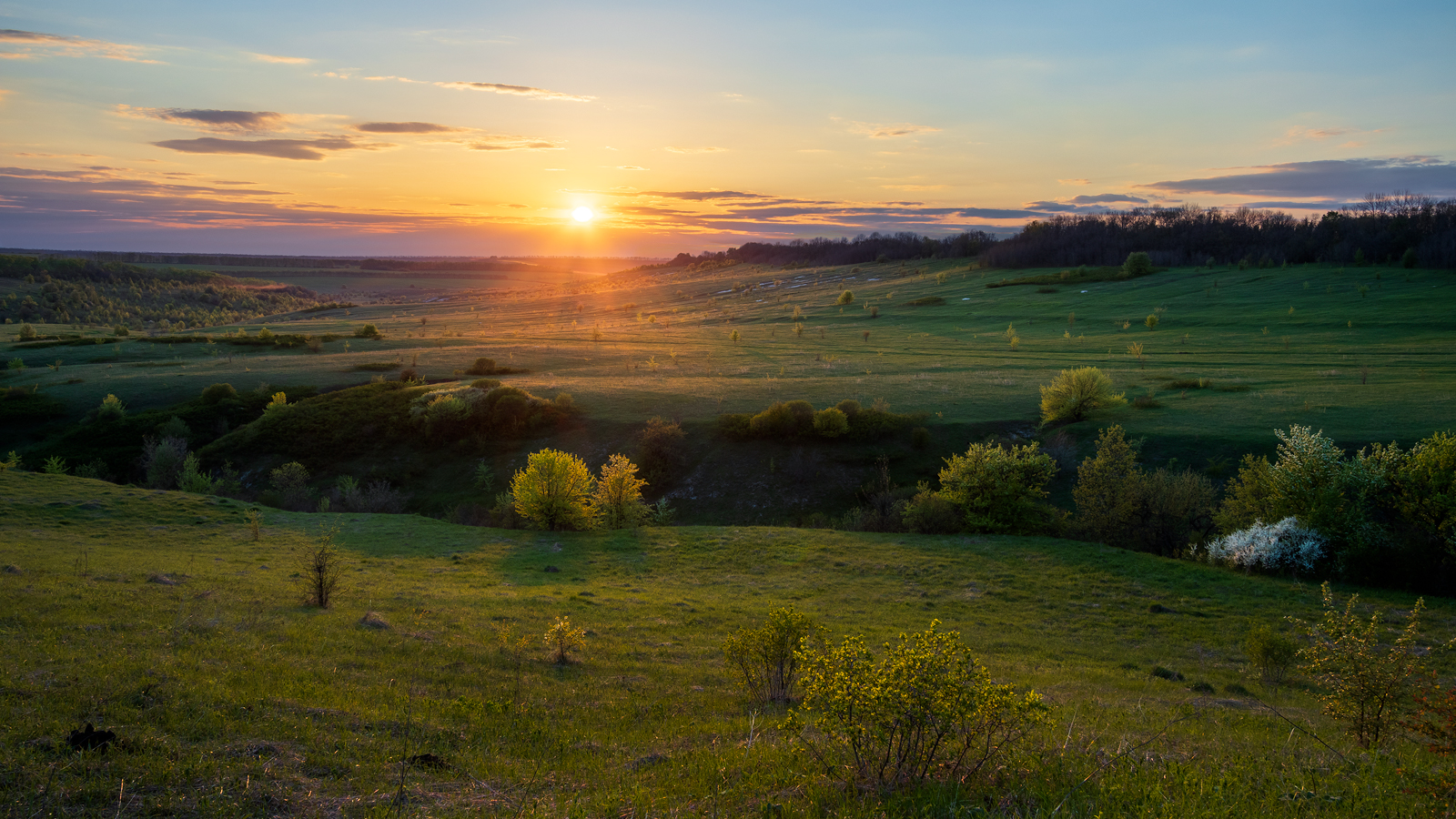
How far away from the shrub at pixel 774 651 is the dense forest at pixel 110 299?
16209 centimetres

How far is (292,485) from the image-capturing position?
48.2 meters

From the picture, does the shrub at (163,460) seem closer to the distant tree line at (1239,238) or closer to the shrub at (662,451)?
the shrub at (662,451)

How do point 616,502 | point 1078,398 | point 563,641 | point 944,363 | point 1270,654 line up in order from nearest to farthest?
point 563,641, point 1270,654, point 616,502, point 1078,398, point 944,363

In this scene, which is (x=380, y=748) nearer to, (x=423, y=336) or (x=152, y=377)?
(x=152, y=377)

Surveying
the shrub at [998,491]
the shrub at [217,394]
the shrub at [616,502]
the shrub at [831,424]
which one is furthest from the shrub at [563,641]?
the shrub at [217,394]

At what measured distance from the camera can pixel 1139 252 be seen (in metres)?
141

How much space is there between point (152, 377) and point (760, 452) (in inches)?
2405

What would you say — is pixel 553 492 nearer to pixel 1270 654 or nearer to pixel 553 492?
pixel 553 492

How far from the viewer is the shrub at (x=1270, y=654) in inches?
664

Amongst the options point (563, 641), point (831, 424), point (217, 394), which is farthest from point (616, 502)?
point (217, 394)

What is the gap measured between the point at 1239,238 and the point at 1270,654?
168651 millimetres

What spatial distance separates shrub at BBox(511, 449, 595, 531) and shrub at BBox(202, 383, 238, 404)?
45.0m

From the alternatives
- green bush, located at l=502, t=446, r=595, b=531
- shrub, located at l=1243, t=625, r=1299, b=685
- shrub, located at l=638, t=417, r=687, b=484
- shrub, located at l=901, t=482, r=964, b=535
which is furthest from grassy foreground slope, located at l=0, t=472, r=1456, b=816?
shrub, located at l=638, t=417, r=687, b=484

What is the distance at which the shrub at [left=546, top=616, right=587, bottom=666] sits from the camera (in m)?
14.6
